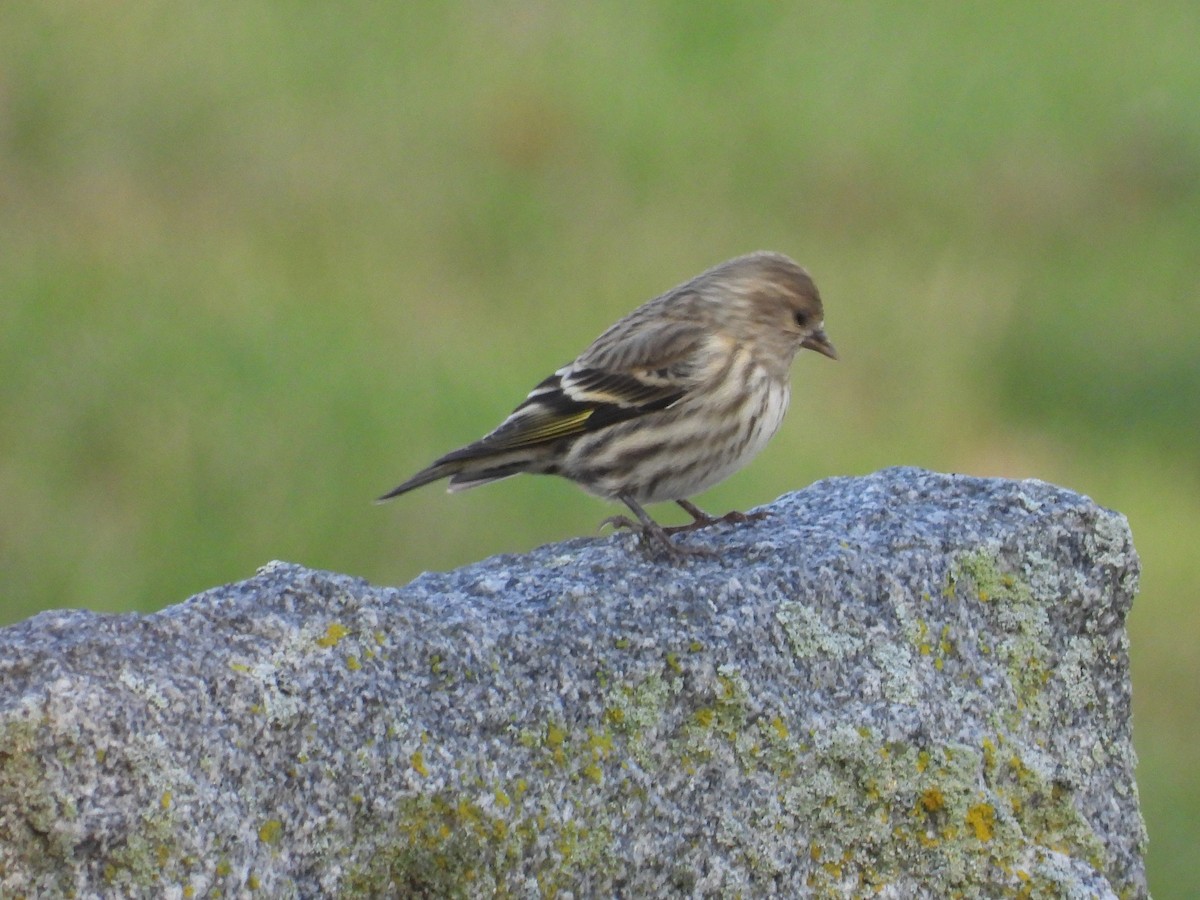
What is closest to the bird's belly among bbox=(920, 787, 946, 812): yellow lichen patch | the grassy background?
bbox=(920, 787, 946, 812): yellow lichen patch

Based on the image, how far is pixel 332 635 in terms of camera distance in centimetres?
302

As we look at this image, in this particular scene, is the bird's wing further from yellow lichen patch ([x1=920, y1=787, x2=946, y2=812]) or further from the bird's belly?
yellow lichen patch ([x1=920, y1=787, x2=946, y2=812])

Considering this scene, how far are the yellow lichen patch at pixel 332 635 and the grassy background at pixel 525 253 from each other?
440 centimetres

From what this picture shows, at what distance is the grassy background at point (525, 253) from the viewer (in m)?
7.97

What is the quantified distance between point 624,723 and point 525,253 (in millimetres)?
7354

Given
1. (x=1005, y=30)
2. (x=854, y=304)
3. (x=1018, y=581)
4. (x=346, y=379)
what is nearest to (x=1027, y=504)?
(x=1018, y=581)

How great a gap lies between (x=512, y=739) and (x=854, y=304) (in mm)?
7835

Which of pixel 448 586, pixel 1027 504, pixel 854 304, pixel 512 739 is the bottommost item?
pixel 512 739

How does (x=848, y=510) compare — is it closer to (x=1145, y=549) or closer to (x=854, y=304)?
(x=1145, y=549)

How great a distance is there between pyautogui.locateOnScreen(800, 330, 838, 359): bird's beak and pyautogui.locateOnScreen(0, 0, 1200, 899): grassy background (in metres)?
2.54

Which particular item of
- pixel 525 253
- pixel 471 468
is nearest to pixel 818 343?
pixel 471 468

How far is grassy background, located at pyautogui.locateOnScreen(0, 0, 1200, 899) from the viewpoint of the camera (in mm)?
7973

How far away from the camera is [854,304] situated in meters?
10.6

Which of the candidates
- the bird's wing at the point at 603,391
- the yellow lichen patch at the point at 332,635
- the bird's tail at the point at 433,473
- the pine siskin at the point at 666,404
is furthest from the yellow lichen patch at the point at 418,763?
the bird's wing at the point at 603,391
